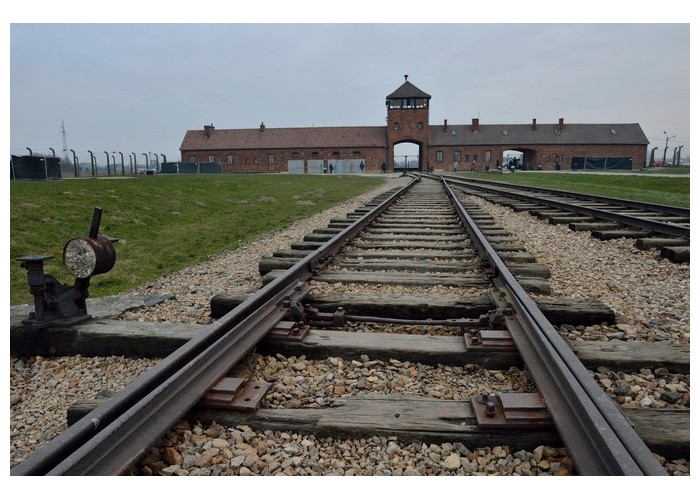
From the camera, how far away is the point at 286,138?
227 ft

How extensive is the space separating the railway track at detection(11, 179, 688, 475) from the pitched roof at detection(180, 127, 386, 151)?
63574mm

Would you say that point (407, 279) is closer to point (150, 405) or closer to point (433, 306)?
point (433, 306)

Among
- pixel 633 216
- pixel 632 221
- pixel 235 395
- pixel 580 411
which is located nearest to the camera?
pixel 580 411

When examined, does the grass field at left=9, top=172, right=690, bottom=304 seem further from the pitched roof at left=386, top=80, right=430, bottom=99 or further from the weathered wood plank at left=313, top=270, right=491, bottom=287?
the pitched roof at left=386, top=80, right=430, bottom=99

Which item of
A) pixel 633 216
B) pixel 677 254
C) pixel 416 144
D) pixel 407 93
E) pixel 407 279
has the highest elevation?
pixel 407 93

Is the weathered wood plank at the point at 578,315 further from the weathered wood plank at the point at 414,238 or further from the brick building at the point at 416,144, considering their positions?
the brick building at the point at 416,144

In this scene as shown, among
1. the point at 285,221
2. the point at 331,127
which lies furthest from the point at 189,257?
the point at 331,127

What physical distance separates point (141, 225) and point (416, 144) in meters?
62.6

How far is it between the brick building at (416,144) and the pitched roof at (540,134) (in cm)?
12

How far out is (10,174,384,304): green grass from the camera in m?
6.23

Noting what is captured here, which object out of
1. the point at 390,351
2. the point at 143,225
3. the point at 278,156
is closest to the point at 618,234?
the point at 390,351

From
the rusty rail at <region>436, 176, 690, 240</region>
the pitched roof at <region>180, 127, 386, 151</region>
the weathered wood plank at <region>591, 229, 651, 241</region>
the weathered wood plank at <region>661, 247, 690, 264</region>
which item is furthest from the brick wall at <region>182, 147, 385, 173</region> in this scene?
the weathered wood plank at <region>661, 247, 690, 264</region>

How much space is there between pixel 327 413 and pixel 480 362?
0.91 meters

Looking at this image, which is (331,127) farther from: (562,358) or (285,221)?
(562,358)
